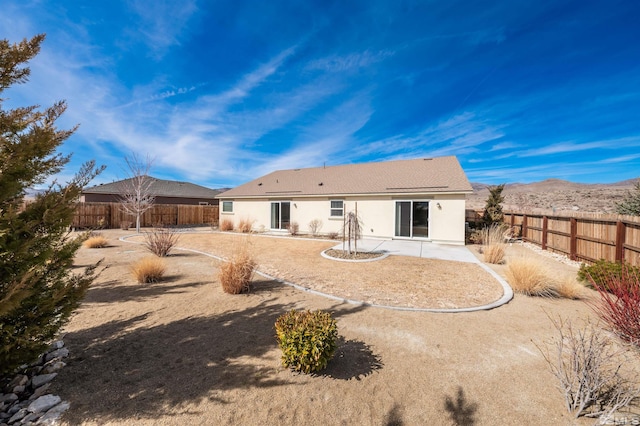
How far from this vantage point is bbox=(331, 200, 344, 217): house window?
51.6ft

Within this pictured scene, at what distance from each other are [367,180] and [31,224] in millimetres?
15413

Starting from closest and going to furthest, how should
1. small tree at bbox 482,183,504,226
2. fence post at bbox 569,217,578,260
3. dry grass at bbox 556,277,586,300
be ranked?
1. dry grass at bbox 556,277,586,300
2. fence post at bbox 569,217,578,260
3. small tree at bbox 482,183,504,226

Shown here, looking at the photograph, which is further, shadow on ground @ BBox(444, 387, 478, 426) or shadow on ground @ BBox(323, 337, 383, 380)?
shadow on ground @ BBox(323, 337, 383, 380)

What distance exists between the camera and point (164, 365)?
9.82 ft

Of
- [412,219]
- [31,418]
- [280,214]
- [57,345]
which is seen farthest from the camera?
[280,214]

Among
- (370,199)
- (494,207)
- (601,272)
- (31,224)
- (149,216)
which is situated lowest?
(601,272)

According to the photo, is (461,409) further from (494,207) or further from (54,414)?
(494,207)

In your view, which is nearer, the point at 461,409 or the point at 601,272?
the point at 461,409

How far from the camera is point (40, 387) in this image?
257 cm

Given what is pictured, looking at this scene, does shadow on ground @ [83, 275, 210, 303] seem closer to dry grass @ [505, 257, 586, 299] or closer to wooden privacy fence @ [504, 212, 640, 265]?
dry grass @ [505, 257, 586, 299]

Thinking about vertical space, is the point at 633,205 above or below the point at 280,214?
above

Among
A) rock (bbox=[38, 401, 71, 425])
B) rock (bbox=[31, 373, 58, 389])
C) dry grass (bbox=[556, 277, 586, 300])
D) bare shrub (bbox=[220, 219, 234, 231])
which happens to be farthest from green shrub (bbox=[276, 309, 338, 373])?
bare shrub (bbox=[220, 219, 234, 231])

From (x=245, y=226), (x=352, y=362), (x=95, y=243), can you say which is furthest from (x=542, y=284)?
(x=245, y=226)

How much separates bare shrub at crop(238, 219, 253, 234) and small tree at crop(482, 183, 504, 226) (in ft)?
52.0
